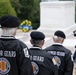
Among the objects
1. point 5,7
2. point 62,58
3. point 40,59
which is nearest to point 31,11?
point 5,7

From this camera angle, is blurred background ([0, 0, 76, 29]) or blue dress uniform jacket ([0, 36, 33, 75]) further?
blurred background ([0, 0, 76, 29])

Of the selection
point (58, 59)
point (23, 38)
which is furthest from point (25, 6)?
point (58, 59)

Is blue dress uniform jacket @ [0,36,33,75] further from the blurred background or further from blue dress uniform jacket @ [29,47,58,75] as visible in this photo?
the blurred background

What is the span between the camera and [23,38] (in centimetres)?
1789

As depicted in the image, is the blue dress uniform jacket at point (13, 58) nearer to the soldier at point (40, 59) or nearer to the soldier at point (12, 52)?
the soldier at point (12, 52)

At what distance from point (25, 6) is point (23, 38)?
581 inches

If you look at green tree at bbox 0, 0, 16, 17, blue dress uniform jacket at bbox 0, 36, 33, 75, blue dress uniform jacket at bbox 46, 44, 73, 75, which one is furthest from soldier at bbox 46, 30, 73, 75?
green tree at bbox 0, 0, 16, 17

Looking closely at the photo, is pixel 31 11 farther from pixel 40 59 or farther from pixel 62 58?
pixel 40 59

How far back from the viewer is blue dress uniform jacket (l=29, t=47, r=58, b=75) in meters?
4.06

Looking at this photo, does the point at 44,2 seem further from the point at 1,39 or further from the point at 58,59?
the point at 1,39

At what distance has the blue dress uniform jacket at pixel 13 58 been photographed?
11.2 feet

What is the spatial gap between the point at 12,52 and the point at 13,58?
7cm

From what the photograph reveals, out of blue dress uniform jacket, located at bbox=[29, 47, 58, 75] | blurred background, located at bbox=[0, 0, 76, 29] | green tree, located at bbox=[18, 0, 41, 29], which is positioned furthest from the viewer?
green tree, located at bbox=[18, 0, 41, 29]

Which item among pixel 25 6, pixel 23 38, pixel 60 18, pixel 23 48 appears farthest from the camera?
pixel 25 6
